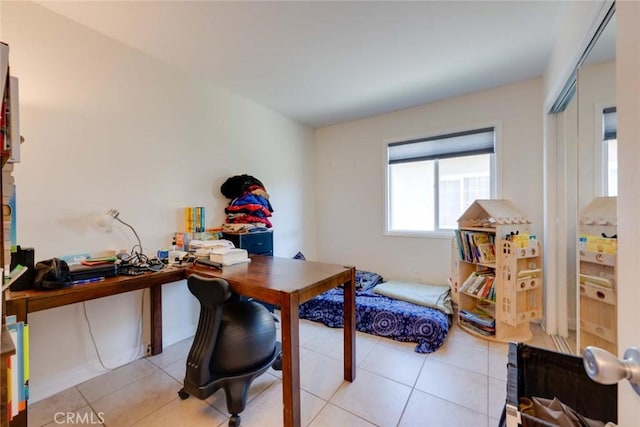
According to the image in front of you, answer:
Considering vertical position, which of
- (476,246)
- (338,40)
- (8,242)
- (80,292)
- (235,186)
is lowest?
(80,292)

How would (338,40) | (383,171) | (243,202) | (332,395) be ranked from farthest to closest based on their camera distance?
(383,171), (243,202), (338,40), (332,395)

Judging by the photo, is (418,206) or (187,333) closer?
(187,333)

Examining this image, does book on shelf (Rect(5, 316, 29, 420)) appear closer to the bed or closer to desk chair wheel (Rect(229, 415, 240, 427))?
desk chair wheel (Rect(229, 415, 240, 427))

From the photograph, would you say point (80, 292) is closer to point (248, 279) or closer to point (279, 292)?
point (248, 279)

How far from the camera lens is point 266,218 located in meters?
2.98

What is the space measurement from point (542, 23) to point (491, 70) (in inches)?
25.8

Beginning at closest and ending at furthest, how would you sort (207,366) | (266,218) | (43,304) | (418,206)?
(43,304)
(207,366)
(266,218)
(418,206)

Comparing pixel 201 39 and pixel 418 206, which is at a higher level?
pixel 201 39

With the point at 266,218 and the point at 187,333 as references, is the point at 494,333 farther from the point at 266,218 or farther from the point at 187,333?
the point at 187,333

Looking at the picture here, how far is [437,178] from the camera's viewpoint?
11.2 feet

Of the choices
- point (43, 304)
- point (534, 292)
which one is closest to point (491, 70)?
point (534, 292)

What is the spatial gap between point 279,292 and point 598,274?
5.89ft

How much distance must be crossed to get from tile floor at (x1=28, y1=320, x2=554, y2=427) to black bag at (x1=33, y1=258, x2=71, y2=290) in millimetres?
824

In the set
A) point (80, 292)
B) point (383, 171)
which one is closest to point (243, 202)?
point (80, 292)
